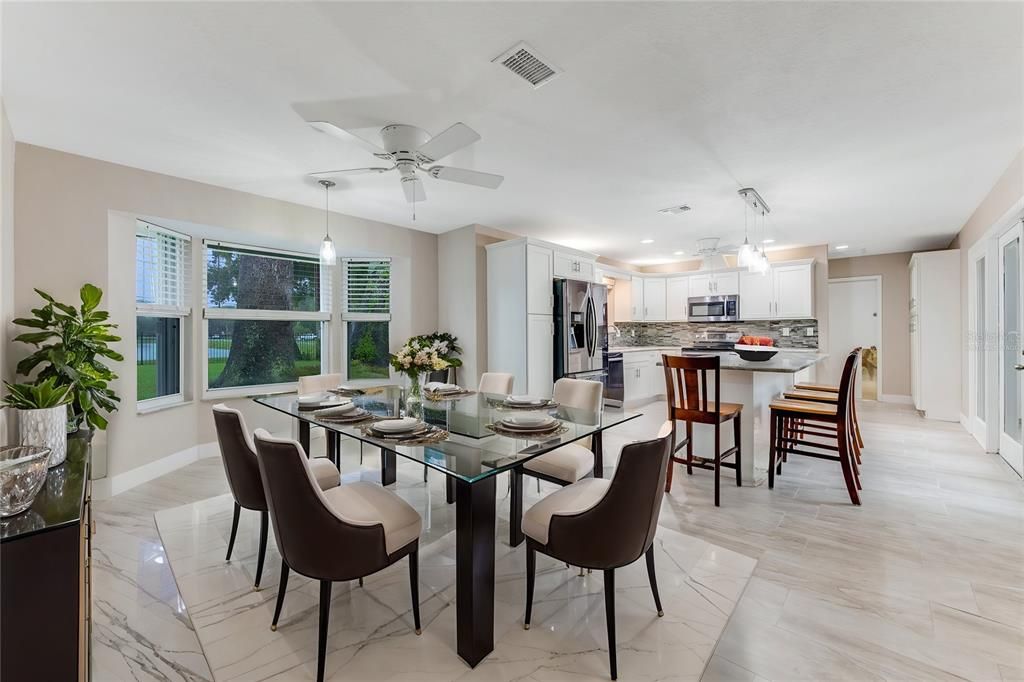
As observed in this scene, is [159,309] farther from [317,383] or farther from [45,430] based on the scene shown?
[45,430]

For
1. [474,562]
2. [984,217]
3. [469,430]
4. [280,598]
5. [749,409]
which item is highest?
[984,217]

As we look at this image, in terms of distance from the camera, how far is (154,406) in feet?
12.0

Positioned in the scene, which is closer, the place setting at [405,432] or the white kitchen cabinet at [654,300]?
the place setting at [405,432]

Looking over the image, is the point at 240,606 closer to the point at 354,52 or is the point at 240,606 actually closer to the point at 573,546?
the point at 573,546

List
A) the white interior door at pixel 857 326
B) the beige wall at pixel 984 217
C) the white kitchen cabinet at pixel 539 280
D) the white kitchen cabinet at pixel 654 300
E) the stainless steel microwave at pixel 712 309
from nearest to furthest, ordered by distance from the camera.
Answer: the beige wall at pixel 984 217
the white kitchen cabinet at pixel 539 280
the stainless steel microwave at pixel 712 309
the white interior door at pixel 857 326
the white kitchen cabinet at pixel 654 300

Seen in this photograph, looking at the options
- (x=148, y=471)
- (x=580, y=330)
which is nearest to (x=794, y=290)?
(x=580, y=330)

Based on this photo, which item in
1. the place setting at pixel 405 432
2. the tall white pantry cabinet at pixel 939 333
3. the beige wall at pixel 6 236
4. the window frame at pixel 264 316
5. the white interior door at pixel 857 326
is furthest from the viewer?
the white interior door at pixel 857 326

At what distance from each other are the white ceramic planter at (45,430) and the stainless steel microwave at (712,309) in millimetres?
7137

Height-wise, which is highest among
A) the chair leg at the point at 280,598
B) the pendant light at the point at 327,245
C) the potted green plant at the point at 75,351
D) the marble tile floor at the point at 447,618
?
the pendant light at the point at 327,245

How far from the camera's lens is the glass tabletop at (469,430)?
1.64 meters

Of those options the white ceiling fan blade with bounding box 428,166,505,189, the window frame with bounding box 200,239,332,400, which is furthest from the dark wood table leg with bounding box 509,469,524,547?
the window frame with bounding box 200,239,332,400

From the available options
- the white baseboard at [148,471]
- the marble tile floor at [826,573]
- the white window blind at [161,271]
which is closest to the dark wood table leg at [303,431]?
the marble tile floor at [826,573]

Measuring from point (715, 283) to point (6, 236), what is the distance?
7.51m

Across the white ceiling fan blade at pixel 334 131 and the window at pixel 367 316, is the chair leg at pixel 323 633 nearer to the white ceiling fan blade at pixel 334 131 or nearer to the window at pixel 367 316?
the white ceiling fan blade at pixel 334 131
